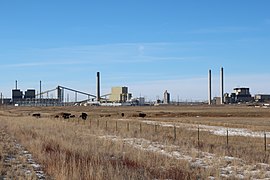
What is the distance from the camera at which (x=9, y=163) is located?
55.3ft

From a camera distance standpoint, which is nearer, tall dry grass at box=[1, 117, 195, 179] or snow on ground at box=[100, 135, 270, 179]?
tall dry grass at box=[1, 117, 195, 179]

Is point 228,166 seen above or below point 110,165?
below

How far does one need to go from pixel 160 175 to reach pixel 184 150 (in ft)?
32.5

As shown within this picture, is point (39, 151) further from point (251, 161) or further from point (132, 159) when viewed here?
point (251, 161)

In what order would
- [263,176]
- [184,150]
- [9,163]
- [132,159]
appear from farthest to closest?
[184,150] → [132,159] → [9,163] → [263,176]

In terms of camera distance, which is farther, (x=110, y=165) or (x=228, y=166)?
(x=228, y=166)

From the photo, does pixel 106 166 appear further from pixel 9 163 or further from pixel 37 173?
pixel 9 163

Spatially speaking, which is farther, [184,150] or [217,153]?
[184,150]

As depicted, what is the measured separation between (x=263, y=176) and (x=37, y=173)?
7.65 meters

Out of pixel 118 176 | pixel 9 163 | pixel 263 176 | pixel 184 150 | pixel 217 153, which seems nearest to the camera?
pixel 118 176

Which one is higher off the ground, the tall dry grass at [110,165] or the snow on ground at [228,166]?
the tall dry grass at [110,165]

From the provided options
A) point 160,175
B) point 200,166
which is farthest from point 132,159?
point 160,175

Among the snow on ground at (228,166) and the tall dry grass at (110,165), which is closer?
the tall dry grass at (110,165)

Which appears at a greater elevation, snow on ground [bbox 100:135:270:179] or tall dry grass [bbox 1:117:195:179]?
tall dry grass [bbox 1:117:195:179]
